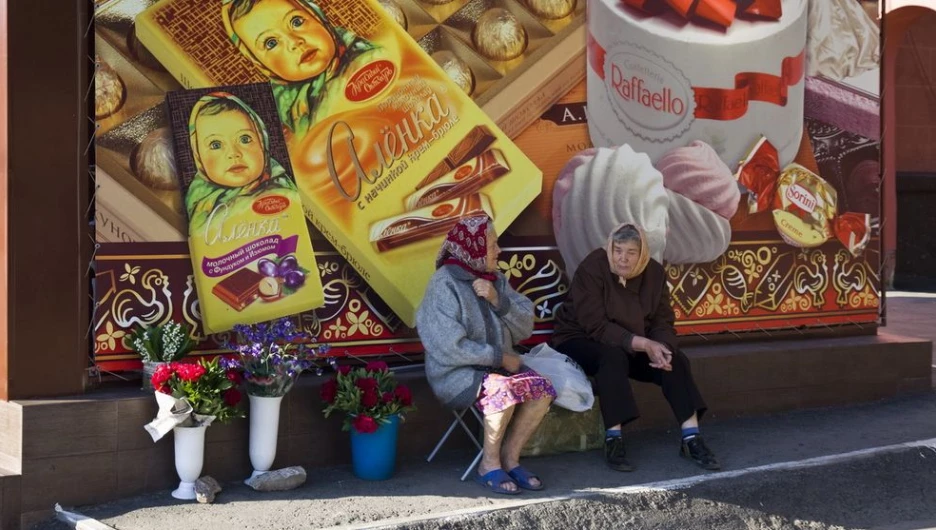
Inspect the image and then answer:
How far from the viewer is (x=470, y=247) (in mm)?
5891

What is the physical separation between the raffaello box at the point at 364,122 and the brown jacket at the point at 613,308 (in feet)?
2.05

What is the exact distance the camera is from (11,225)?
527cm

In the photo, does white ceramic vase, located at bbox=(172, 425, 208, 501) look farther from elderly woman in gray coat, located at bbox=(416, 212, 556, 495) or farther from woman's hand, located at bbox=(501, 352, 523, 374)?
woman's hand, located at bbox=(501, 352, 523, 374)

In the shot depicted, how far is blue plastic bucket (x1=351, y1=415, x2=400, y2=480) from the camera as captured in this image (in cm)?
576

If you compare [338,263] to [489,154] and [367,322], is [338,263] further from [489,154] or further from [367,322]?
[489,154]

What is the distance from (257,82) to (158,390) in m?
1.70

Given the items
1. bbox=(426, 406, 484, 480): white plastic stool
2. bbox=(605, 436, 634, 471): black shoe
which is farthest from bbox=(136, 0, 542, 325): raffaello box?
bbox=(605, 436, 634, 471): black shoe

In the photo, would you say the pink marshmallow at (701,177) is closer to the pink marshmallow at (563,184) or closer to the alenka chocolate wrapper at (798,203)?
the alenka chocolate wrapper at (798,203)

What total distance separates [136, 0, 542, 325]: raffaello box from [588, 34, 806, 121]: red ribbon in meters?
1.51

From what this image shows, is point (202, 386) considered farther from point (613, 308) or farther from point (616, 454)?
point (613, 308)

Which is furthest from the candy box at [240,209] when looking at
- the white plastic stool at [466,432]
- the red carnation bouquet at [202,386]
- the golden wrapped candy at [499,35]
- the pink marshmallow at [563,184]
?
the pink marshmallow at [563,184]

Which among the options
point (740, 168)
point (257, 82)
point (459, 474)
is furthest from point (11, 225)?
point (740, 168)

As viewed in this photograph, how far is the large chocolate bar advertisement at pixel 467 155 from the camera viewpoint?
226 inches

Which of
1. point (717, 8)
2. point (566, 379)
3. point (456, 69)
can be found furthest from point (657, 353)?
point (717, 8)
